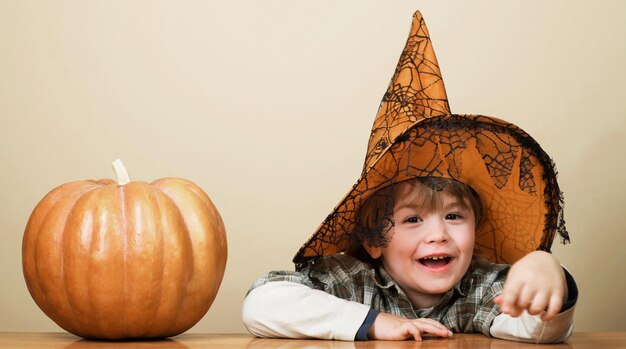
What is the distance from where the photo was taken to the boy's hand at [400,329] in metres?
1.40

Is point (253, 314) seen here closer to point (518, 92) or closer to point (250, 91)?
point (250, 91)

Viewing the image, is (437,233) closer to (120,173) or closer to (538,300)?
(538,300)

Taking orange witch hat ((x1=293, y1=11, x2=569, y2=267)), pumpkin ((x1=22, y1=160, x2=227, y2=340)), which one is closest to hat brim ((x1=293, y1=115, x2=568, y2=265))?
orange witch hat ((x1=293, y1=11, x2=569, y2=267))

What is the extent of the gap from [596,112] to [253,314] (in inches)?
42.2

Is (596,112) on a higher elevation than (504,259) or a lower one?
higher

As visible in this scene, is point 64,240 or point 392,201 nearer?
point 64,240

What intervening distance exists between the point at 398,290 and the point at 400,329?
0.20m

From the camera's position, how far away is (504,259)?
168cm

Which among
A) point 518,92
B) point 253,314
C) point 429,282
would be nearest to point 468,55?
point 518,92

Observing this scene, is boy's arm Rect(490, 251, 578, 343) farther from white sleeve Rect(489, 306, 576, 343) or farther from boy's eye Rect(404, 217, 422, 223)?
boy's eye Rect(404, 217, 422, 223)

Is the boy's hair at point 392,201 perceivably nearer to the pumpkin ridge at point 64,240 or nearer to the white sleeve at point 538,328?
the white sleeve at point 538,328

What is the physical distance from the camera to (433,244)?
1.53 meters

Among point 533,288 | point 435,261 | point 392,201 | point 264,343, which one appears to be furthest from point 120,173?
point 533,288

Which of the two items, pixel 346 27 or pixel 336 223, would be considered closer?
pixel 336 223
